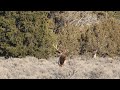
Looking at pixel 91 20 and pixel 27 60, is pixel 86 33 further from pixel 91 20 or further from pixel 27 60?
pixel 27 60

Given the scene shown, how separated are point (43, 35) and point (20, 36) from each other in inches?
44.6

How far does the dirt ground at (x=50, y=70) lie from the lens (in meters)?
13.2

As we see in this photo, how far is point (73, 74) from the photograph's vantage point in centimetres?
1350

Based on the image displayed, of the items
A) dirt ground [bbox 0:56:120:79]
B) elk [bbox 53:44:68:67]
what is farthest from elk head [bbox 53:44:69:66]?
dirt ground [bbox 0:56:120:79]

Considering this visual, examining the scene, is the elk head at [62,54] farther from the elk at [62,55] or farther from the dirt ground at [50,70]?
the dirt ground at [50,70]

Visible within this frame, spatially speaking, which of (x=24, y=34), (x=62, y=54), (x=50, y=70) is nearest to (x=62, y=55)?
(x=62, y=54)

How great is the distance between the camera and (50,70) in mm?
14688

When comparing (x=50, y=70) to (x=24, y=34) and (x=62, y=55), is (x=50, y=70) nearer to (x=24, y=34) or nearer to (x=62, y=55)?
(x=62, y=55)

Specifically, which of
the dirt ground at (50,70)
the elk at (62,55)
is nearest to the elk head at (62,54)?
the elk at (62,55)

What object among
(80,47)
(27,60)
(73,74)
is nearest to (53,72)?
(73,74)

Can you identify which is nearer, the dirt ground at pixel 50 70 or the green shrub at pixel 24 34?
the dirt ground at pixel 50 70

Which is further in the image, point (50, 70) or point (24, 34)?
point (24, 34)

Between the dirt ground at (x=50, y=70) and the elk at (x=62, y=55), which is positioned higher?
the elk at (x=62, y=55)

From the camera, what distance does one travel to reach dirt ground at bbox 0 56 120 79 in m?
13.2
